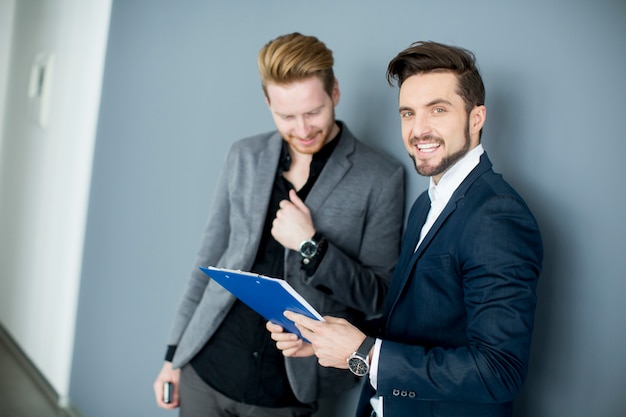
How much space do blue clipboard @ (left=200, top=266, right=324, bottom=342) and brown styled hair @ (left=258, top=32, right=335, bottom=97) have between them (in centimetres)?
65

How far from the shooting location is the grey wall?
1522 mm

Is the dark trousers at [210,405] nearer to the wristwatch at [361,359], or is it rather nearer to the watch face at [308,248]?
the watch face at [308,248]

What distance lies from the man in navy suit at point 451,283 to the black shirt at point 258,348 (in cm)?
47

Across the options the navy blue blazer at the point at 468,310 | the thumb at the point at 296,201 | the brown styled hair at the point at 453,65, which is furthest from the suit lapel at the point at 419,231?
the thumb at the point at 296,201

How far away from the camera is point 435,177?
5.15 feet

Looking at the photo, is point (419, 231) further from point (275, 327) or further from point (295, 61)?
point (295, 61)

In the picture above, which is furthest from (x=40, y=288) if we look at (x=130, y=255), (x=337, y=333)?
(x=337, y=333)

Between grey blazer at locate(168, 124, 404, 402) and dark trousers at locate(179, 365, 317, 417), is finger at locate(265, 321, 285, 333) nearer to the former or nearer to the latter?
grey blazer at locate(168, 124, 404, 402)

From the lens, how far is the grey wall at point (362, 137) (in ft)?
4.99

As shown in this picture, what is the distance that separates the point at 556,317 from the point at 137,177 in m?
2.42

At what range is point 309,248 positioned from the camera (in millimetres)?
1866

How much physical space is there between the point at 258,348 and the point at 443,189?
860 mm

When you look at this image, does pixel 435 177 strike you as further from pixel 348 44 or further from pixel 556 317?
pixel 348 44

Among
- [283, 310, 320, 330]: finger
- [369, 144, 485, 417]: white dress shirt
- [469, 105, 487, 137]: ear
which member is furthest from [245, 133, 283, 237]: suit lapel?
[469, 105, 487, 137]: ear
